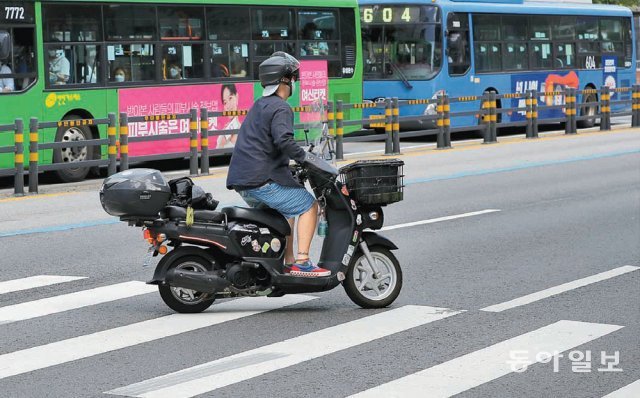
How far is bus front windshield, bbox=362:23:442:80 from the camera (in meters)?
29.4

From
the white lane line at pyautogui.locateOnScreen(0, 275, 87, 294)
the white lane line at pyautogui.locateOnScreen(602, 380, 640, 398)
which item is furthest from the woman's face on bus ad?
the white lane line at pyautogui.locateOnScreen(602, 380, 640, 398)

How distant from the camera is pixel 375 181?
861 centimetres

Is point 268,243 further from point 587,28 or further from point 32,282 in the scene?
point 587,28

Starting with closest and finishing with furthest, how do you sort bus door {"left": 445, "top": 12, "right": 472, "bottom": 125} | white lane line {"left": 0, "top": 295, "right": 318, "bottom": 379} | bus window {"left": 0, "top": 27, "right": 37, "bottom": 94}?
white lane line {"left": 0, "top": 295, "right": 318, "bottom": 379}
bus window {"left": 0, "top": 27, "right": 37, "bottom": 94}
bus door {"left": 445, "top": 12, "right": 472, "bottom": 125}

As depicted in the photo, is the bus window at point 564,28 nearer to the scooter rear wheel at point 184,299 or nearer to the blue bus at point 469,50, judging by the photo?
the blue bus at point 469,50

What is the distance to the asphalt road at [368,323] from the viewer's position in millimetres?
6801

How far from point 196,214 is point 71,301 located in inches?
56.0

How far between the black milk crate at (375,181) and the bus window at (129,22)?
1256cm

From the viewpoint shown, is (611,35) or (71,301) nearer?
(71,301)

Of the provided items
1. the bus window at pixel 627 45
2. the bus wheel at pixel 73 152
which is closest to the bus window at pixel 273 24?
the bus wheel at pixel 73 152

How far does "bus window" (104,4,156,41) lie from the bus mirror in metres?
2.04

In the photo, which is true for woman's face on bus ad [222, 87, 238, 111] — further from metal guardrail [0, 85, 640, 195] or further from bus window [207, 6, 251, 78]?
metal guardrail [0, 85, 640, 195]

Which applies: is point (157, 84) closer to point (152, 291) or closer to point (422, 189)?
point (422, 189)

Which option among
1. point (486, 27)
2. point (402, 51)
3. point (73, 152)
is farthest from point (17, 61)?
point (486, 27)
